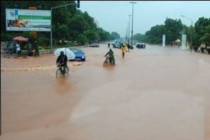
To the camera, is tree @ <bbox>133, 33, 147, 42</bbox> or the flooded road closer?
the flooded road

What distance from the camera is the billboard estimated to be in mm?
43000

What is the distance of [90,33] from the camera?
8531cm

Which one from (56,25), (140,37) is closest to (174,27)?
(56,25)

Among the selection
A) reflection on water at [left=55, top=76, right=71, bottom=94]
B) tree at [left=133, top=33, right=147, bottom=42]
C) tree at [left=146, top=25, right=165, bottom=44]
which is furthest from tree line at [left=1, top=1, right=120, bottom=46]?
tree at [left=133, top=33, right=147, bottom=42]

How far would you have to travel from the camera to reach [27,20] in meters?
43.6

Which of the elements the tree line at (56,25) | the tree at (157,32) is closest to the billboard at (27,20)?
the tree line at (56,25)

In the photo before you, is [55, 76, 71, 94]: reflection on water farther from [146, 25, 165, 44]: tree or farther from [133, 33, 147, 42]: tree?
[133, 33, 147, 42]: tree

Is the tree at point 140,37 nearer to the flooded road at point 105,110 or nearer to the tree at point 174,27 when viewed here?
the tree at point 174,27

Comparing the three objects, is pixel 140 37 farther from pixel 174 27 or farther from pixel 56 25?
pixel 174 27

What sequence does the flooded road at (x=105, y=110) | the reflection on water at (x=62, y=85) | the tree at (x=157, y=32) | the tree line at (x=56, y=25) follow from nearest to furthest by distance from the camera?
the flooded road at (x=105, y=110) → the reflection on water at (x=62, y=85) → the tree at (x=157, y=32) → the tree line at (x=56, y=25)

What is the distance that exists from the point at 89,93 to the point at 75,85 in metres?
2.60

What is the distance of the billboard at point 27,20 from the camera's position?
141 ft

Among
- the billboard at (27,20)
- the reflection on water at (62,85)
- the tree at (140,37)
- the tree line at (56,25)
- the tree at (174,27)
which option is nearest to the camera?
the reflection on water at (62,85)

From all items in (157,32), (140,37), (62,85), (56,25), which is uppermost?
(56,25)
